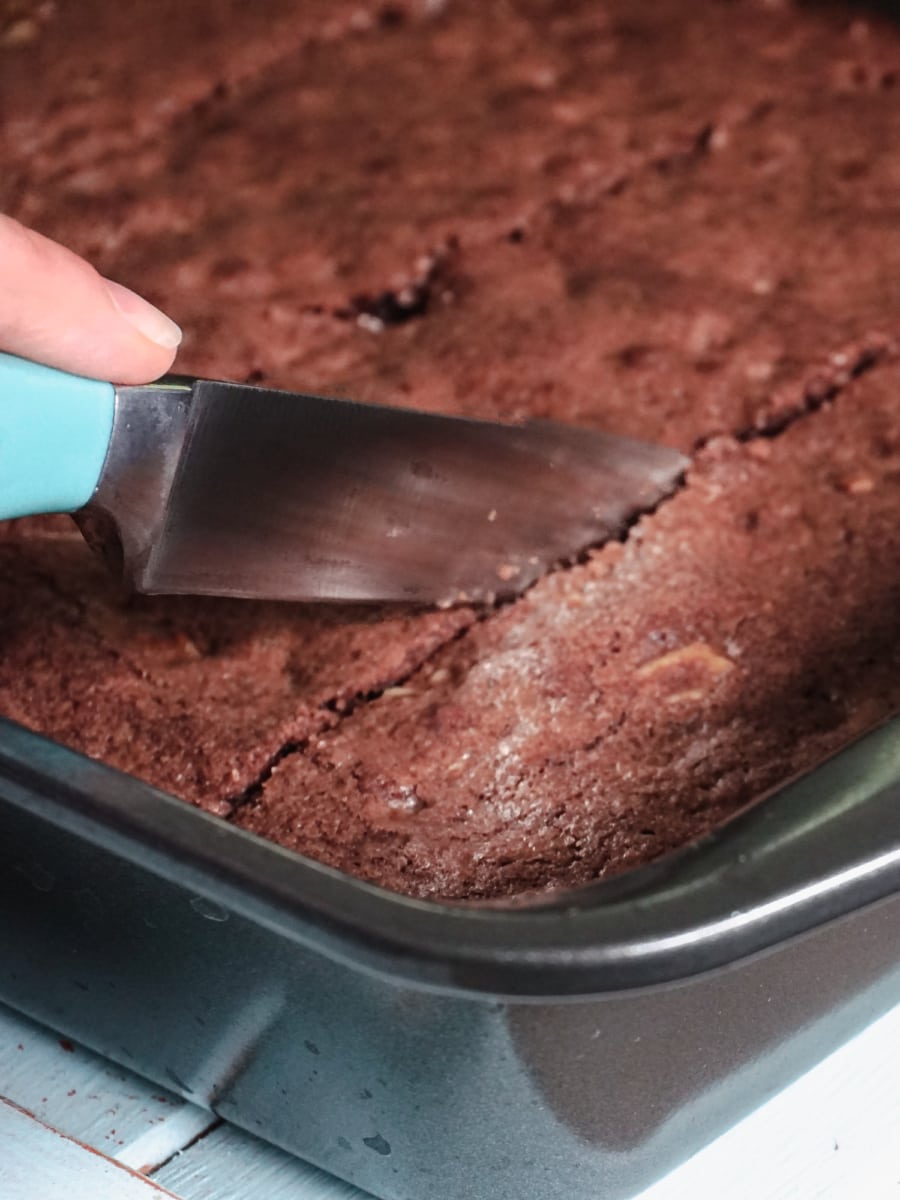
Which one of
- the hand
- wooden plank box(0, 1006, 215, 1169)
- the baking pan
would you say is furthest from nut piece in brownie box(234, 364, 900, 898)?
the hand

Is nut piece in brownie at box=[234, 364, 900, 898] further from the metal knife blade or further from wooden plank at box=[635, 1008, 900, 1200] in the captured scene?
wooden plank at box=[635, 1008, 900, 1200]

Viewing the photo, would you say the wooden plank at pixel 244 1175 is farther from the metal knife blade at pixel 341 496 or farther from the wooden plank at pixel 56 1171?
the metal knife blade at pixel 341 496

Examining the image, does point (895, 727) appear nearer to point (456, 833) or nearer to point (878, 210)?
point (456, 833)

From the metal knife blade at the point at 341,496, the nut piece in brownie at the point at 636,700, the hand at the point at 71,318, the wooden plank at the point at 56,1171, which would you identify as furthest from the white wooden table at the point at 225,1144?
the hand at the point at 71,318

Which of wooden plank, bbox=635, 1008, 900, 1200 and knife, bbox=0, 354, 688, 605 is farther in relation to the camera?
wooden plank, bbox=635, 1008, 900, 1200

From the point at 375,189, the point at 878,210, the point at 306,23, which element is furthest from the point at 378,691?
the point at 306,23

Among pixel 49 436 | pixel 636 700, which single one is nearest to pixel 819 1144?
pixel 636 700

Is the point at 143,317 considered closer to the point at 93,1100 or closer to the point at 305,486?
the point at 305,486
